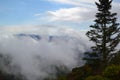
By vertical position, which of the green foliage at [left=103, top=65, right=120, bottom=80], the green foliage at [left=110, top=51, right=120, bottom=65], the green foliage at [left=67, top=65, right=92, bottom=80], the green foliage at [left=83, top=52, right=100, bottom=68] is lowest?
the green foliage at [left=103, top=65, right=120, bottom=80]

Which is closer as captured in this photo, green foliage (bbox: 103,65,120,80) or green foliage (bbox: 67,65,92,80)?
green foliage (bbox: 103,65,120,80)

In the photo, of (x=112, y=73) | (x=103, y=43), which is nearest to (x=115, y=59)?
(x=103, y=43)

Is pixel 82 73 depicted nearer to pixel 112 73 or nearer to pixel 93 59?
pixel 93 59

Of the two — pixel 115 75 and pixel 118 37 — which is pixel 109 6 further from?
pixel 115 75

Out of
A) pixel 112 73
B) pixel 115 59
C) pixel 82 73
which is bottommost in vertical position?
pixel 112 73

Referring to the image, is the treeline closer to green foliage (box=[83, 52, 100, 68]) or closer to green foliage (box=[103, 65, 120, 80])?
green foliage (box=[83, 52, 100, 68])

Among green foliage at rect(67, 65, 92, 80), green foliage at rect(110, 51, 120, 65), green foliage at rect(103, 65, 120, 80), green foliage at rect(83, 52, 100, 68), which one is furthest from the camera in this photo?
green foliage at rect(83, 52, 100, 68)

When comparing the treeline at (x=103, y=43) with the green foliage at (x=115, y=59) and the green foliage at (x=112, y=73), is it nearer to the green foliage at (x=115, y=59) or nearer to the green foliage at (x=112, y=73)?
the green foliage at (x=115, y=59)

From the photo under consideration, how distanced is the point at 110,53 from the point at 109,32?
2.67 metres

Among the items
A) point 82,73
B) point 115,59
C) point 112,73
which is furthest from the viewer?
point 115,59

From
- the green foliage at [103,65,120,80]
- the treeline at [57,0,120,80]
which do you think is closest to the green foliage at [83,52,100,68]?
the treeline at [57,0,120,80]

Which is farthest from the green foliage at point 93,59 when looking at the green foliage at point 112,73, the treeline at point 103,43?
the green foliage at point 112,73

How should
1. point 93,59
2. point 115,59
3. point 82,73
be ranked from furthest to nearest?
1. point 93,59
2. point 115,59
3. point 82,73

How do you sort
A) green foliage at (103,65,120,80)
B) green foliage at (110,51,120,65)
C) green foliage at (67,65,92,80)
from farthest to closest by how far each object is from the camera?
green foliage at (110,51,120,65), green foliage at (67,65,92,80), green foliage at (103,65,120,80)
